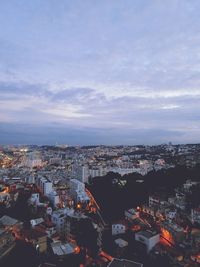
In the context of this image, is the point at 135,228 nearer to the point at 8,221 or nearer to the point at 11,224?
the point at 11,224

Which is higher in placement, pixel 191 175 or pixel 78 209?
pixel 191 175

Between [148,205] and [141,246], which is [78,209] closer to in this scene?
[148,205]

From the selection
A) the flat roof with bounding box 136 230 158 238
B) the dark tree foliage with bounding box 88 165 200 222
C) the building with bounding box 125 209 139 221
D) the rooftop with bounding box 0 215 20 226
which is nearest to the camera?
the flat roof with bounding box 136 230 158 238

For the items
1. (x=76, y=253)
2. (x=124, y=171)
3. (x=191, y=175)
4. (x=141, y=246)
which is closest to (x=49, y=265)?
(x=76, y=253)

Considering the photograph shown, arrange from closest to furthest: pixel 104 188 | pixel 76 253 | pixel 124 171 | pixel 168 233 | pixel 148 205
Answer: pixel 76 253 → pixel 168 233 → pixel 148 205 → pixel 104 188 → pixel 124 171

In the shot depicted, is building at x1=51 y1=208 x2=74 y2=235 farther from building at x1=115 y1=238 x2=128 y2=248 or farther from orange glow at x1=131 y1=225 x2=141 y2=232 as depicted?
orange glow at x1=131 y1=225 x2=141 y2=232

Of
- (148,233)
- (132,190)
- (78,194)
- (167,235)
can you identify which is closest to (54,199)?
(78,194)

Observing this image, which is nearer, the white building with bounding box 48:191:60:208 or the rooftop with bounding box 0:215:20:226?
the rooftop with bounding box 0:215:20:226

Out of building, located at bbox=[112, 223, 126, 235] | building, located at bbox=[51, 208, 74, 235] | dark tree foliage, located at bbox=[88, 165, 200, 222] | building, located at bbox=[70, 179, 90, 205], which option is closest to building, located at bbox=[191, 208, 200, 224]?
dark tree foliage, located at bbox=[88, 165, 200, 222]

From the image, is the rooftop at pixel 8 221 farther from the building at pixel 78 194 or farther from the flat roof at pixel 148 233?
the building at pixel 78 194
